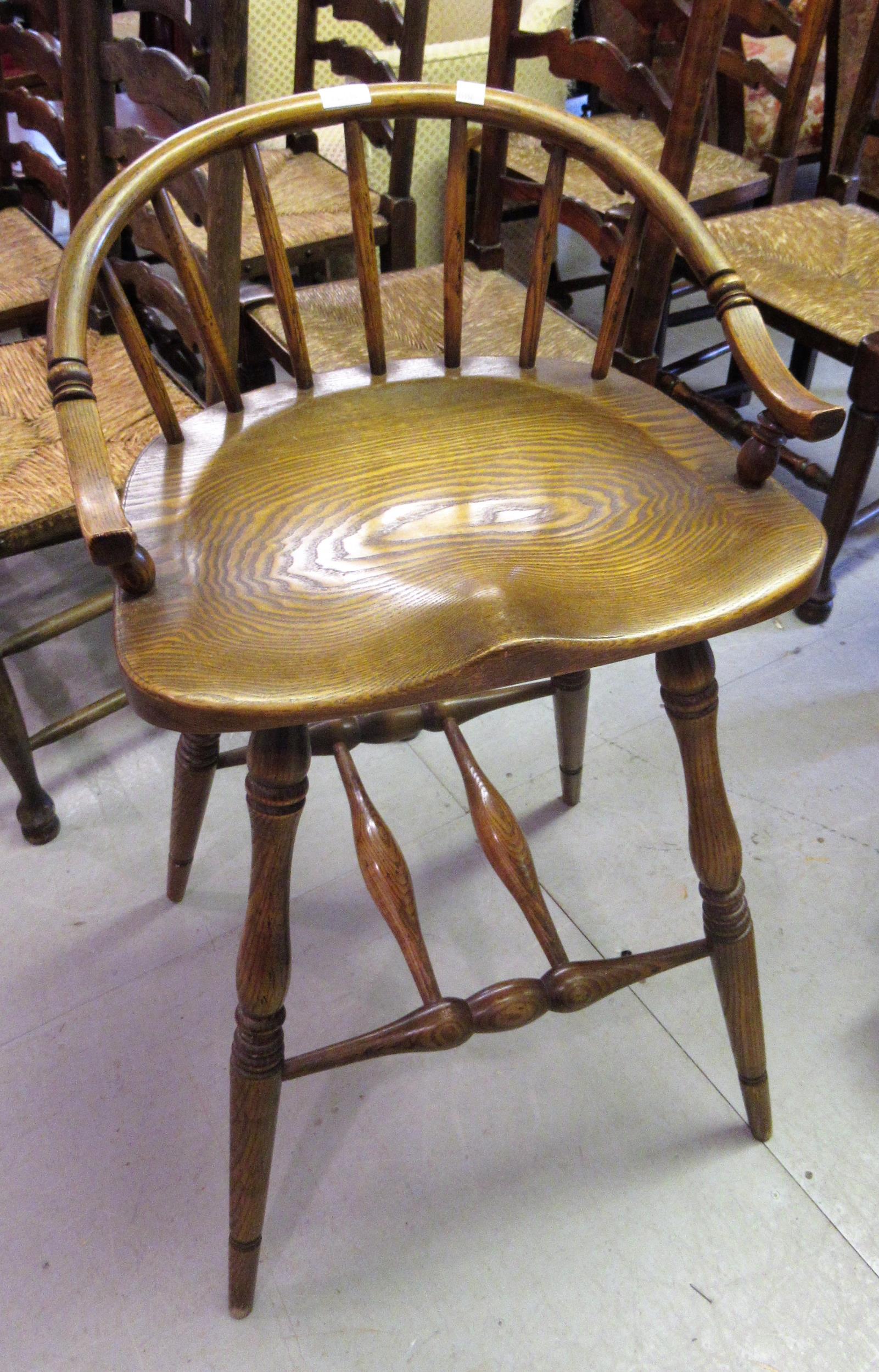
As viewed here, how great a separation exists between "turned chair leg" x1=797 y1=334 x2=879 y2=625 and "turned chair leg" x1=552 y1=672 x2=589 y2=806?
1.20ft

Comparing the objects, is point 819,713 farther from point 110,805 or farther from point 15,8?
point 15,8

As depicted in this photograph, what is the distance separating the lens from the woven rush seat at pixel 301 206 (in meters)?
1.59

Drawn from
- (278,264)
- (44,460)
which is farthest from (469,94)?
(44,460)

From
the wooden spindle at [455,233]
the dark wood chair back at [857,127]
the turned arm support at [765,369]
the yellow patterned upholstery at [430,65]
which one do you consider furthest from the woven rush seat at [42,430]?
the dark wood chair back at [857,127]

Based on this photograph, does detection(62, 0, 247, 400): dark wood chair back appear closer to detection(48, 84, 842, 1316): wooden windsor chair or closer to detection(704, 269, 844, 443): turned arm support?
detection(48, 84, 842, 1316): wooden windsor chair

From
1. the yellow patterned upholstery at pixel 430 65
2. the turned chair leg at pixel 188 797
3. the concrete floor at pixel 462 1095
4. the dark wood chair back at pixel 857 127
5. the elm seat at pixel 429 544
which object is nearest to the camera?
the elm seat at pixel 429 544

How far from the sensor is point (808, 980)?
1155mm

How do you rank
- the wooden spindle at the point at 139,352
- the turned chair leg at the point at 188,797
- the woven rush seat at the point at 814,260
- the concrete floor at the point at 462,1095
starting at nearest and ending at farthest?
the wooden spindle at the point at 139,352
the concrete floor at the point at 462,1095
the turned chair leg at the point at 188,797
the woven rush seat at the point at 814,260

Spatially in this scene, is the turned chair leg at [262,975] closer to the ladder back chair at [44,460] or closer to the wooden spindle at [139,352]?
the wooden spindle at [139,352]

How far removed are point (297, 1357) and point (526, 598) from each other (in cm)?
68

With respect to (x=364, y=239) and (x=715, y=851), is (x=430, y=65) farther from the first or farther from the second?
(x=715, y=851)

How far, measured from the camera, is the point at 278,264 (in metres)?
0.92

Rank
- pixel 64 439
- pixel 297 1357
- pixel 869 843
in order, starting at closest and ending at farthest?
1. pixel 64 439
2. pixel 297 1357
3. pixel 869 843

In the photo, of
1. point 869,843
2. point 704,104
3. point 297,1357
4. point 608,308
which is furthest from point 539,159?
point 297,1357
